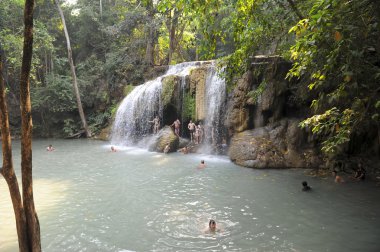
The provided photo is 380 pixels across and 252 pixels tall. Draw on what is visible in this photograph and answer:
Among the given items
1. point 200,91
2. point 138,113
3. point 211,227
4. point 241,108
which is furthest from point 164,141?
point 211,227

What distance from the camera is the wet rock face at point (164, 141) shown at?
15916mm

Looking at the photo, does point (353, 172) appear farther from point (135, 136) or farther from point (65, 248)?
point (135, 136)

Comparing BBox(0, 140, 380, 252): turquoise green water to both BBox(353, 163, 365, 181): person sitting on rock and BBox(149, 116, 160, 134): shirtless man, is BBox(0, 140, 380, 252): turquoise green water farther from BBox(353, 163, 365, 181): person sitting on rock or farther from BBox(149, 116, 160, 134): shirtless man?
BBox(149, 116, 160, 134): shirtless man

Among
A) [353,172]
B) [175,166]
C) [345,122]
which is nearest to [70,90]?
[175,166]

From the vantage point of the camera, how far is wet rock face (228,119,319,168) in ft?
40.2

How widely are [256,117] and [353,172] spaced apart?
15.4 ft

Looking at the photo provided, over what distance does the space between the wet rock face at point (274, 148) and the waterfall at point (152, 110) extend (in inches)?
104

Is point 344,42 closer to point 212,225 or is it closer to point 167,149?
point 212,225

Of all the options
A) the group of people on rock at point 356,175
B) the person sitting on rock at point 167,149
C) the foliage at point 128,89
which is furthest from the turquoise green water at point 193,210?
the foliage at point 128,89

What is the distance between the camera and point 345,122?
481cm

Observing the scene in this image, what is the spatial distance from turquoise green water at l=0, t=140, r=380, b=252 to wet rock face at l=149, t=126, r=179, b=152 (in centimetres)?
327

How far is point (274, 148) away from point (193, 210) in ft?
19.8

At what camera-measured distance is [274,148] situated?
41.8 ft

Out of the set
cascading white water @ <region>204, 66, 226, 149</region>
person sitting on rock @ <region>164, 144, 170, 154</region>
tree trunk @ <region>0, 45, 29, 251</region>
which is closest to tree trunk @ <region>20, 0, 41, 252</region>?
tree trunk @ <region>0, 45, 29, 251</region>
